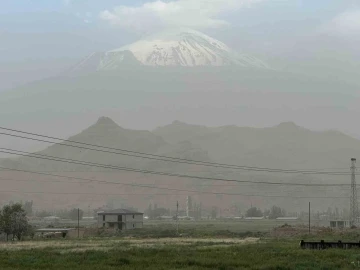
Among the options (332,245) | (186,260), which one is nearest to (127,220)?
(332,245)

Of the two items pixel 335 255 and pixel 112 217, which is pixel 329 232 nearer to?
pixel 335 255

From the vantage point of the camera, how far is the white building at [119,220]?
144125mm

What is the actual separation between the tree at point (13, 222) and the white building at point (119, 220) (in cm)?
4754

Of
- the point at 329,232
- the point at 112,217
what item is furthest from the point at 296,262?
the point at 112,217

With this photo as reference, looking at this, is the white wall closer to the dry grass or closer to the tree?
the tree

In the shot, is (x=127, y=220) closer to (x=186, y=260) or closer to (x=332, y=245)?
(x=332, y=245)

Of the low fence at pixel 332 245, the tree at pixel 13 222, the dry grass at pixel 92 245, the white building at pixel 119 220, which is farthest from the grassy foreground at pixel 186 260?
the white building at pixel 119 220

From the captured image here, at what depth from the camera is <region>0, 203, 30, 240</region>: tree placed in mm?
94062

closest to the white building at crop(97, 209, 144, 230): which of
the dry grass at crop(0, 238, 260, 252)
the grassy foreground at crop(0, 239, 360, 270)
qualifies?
the dry grass at crop(0, 238, 260, 252)

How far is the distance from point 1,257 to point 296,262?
22093 millimetres

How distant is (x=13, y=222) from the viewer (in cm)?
9438

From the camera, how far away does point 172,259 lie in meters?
A: 42.3

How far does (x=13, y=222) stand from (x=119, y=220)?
2051 inches

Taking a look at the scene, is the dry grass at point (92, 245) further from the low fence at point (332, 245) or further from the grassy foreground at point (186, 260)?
the low fence at point (332, 245)
